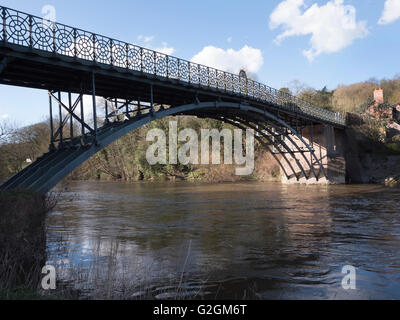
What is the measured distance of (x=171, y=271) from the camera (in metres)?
7.27

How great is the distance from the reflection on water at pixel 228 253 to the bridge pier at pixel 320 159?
19.3 m

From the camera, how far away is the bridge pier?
1400 inches

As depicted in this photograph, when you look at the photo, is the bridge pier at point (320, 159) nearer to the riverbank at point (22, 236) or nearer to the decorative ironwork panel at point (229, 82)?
the decorative ironwork panel at point (229, 82)

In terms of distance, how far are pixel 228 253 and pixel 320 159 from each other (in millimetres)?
29716

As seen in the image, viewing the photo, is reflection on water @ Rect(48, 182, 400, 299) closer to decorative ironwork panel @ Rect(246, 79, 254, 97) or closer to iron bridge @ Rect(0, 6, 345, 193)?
iron bridge @ Rect(0, 6, 345, 193)

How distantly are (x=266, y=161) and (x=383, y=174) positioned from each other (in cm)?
1300

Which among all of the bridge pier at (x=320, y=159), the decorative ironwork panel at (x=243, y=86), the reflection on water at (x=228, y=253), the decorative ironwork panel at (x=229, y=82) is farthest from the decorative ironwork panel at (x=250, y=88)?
the reflection on water at (x=228, y=253)

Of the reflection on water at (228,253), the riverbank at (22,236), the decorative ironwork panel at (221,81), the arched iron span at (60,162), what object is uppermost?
the decorative ironwork panel at (221,81)

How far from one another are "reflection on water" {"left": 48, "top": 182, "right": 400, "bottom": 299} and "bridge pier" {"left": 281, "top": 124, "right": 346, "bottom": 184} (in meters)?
19.3

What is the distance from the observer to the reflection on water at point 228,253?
6145 mm

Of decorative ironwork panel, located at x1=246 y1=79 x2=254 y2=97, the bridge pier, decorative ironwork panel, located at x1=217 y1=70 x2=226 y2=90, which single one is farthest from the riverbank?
the bridge pier
